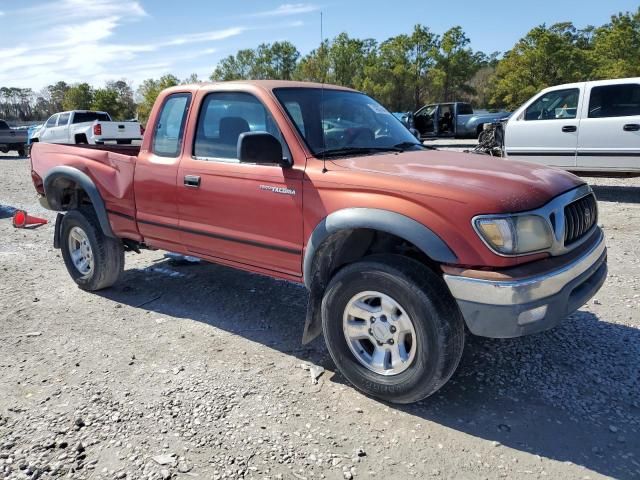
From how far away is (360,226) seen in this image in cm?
303

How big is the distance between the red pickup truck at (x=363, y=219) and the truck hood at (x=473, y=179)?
0.4 inches

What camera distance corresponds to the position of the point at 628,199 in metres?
8.99

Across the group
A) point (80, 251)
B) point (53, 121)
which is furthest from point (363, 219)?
point (53, 121)

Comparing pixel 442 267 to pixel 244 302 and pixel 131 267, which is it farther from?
pixel 131 267

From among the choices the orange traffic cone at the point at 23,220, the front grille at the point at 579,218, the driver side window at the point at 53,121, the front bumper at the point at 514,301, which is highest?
the driver side window at the point at 53,121

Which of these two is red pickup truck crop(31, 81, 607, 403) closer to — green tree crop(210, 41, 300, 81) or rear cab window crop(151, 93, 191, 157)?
rear cab window crop(151, 93, 191, 157)

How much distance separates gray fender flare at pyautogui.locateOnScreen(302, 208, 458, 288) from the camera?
9.09 ft

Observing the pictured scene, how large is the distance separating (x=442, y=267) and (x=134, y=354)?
2378 mm

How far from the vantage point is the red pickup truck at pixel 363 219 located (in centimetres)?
272

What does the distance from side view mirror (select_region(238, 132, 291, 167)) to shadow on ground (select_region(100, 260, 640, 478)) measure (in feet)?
4.77

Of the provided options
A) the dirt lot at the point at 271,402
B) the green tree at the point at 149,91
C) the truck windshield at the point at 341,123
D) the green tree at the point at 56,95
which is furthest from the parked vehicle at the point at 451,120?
the green tree at the point at 56,95

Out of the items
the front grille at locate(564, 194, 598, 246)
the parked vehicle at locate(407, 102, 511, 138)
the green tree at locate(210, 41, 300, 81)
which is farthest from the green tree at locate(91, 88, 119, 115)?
the front grille at locate(564, 194, 598, 246)

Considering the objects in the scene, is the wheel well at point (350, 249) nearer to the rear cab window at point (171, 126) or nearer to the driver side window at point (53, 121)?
the rear cab window at point (171, 126)

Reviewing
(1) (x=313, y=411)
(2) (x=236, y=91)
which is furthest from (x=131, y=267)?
(1) (x=313, y=411)
